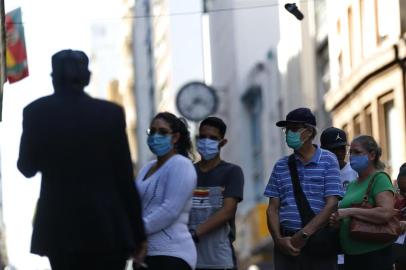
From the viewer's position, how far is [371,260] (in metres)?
12.0

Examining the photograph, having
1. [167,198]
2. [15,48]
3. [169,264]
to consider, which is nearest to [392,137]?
[15,48]

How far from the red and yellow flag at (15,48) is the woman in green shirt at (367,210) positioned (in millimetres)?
16635

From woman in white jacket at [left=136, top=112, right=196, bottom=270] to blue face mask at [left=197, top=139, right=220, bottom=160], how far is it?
1207mm

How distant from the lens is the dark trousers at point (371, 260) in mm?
12000

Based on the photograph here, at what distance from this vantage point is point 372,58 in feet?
129

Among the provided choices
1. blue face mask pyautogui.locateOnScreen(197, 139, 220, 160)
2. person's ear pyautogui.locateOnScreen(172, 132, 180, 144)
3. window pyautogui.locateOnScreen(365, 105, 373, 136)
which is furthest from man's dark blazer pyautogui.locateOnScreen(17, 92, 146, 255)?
window pyautogui.locateOnScreen(365, 105, 373, 136)

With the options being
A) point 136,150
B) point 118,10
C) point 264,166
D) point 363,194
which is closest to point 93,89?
point 118,10

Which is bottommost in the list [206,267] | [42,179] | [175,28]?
[206,267]

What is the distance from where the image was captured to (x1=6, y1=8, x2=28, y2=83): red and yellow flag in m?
28.4

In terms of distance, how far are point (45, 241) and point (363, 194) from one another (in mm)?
4315

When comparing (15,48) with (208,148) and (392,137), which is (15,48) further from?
(208,148)

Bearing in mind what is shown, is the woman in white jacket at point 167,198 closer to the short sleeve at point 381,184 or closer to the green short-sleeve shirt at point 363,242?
the green short-sleeve shirt at point 363,242

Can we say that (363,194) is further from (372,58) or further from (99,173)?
(372,58)

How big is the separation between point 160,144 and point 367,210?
2.20 metres
